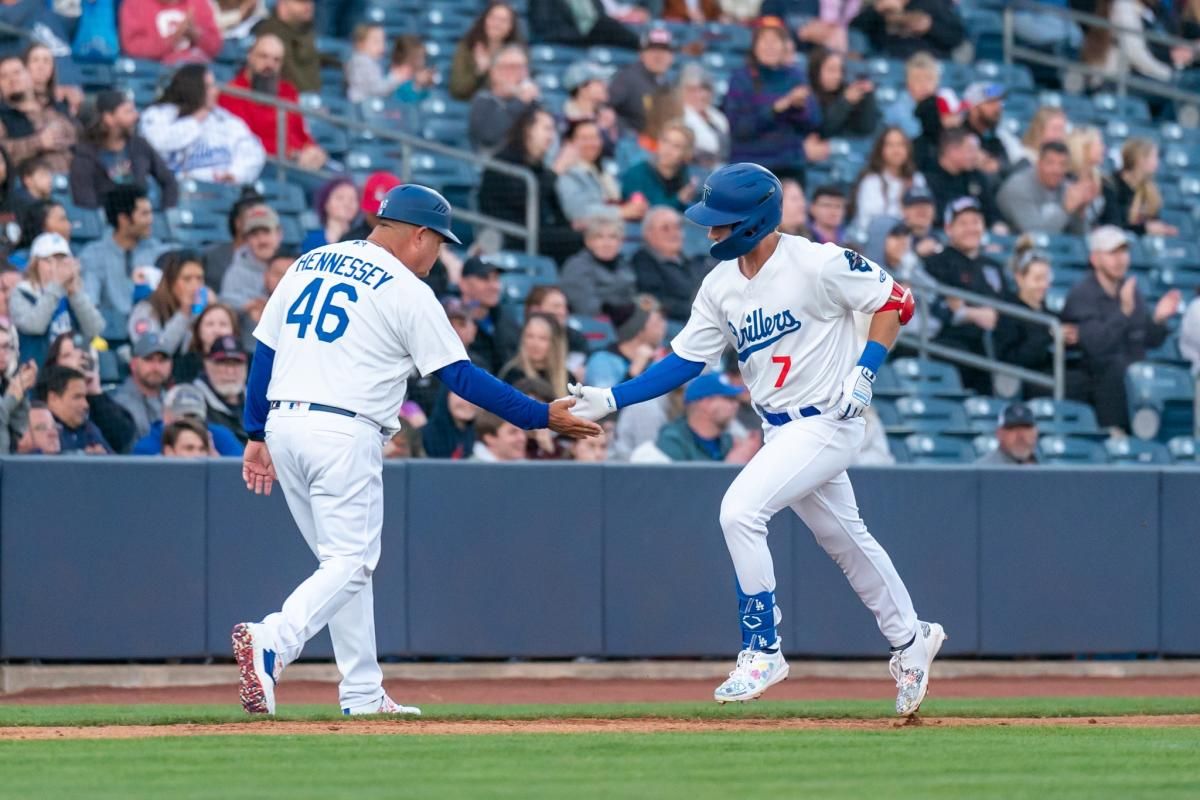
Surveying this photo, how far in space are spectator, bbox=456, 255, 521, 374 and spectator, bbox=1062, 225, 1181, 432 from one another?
12.7 feet

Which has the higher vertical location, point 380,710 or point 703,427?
point 703,427

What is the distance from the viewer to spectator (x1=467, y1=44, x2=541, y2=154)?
13.1m

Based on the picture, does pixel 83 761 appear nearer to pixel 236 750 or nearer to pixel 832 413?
pixel 236 750

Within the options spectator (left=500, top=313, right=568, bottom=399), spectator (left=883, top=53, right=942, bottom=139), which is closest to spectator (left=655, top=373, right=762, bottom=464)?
spectator (left=500, top=313, right=568, bottom=399)

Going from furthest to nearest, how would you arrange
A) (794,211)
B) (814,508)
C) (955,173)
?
1. (955,173)
2. (794,211)
3. (814,508)

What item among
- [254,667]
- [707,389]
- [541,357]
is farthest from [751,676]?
[541,357]

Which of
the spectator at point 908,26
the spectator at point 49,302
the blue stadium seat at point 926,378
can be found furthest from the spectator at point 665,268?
the spectator at point 908,26

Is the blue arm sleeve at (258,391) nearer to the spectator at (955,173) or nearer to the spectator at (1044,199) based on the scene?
the spectator at (955,173)

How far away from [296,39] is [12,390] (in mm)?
4509

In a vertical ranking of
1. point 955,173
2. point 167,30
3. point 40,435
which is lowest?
point 40,435

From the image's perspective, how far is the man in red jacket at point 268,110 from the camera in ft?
41.0

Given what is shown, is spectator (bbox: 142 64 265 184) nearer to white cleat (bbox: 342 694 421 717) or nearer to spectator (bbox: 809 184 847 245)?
spectator (bbox: 809 184 847 245)

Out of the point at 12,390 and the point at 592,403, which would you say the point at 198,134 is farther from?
the point at 592,403

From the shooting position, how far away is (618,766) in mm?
5691
